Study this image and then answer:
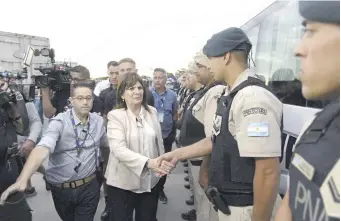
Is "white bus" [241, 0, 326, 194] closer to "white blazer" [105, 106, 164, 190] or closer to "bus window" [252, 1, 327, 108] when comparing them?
"bus window" [252, 1, 327, 108]

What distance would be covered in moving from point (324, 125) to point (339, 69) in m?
0.15

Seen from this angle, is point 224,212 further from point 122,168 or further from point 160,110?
point 160,110

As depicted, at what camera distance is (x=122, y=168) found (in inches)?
98.1

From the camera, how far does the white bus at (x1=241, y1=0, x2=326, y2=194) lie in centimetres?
235

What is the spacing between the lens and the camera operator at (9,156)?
7.06ft

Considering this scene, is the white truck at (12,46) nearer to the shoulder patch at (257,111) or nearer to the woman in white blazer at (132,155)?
the woman in white blazer at (132,155)

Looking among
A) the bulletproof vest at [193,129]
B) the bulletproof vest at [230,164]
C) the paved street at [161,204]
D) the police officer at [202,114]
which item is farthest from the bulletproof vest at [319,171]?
the paved street at [161,204]

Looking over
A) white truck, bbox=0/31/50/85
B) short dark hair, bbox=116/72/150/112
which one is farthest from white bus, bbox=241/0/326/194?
white truck, bbox=0/31/50/85

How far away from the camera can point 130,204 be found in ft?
8.45

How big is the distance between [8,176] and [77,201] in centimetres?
56

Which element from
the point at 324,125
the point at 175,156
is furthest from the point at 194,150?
the point at 324,125

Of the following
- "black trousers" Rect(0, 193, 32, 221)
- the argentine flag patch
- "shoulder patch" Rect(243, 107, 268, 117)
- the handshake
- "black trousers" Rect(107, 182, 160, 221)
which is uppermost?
"shoulder patch" Rect(243, 107, 268, 117)

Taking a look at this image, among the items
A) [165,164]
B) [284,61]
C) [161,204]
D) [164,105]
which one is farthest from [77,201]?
[164,105]

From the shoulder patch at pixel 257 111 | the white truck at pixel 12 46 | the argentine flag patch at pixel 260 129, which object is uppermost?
the white truck at pixel 12 46
